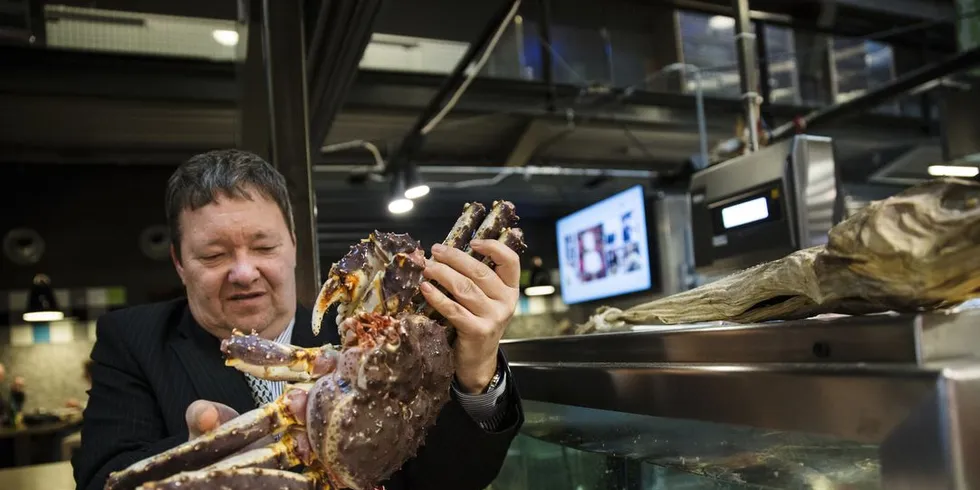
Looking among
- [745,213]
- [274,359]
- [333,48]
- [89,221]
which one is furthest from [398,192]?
[274,359]

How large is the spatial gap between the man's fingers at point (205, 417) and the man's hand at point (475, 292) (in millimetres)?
271

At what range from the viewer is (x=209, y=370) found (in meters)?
1.31

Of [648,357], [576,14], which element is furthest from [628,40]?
[648,357]

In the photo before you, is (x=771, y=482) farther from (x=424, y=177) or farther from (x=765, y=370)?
(x=424, y=177)

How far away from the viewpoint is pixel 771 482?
2.63 ft

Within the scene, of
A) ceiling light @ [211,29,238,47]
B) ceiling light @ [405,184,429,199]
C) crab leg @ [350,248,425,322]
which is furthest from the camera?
ceiling light @ [405,184,429,199]

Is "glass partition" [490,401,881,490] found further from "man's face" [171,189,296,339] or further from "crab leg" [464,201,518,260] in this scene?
"man's face" [171,189,296,339]

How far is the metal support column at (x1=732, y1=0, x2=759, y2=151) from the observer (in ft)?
7.32

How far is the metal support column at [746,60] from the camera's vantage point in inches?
87.9

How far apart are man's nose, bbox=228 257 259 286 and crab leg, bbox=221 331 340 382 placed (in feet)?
1.20

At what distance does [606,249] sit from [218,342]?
356cm

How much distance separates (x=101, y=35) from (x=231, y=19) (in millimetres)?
1033

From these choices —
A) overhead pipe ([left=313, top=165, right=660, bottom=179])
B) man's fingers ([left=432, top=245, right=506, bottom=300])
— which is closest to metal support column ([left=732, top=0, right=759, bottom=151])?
man's fingers ([left=432, top=245, right=506, bottom=300])

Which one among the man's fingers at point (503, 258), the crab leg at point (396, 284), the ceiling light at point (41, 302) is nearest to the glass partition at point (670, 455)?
the man's fingers at point (503, 258)
